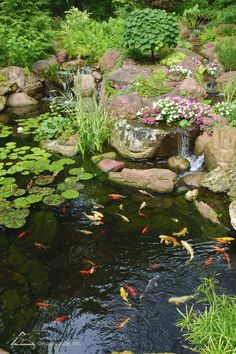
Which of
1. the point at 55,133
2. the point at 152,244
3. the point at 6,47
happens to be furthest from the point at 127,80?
the point at 152,244

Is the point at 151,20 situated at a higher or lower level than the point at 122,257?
higher

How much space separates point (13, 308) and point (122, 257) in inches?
58.7

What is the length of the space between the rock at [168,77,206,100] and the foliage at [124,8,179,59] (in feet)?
4.60

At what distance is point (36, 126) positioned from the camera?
30.0ft

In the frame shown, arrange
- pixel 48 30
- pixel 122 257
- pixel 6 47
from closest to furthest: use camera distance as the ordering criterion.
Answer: pixel 122 257 → pixel 6 47 → pixel 48 30

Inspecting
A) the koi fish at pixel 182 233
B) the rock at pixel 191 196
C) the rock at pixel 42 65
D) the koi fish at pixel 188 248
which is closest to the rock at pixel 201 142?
the rock at pixel 191 196

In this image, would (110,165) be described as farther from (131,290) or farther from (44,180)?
(131,290)

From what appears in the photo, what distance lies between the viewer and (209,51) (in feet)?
37.1

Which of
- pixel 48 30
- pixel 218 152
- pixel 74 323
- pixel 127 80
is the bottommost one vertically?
pixel 74 323

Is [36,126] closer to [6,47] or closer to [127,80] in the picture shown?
[127,80]

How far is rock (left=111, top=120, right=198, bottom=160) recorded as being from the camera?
717cm

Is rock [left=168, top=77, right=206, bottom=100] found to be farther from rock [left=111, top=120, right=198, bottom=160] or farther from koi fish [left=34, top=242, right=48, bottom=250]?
koi fish [left=34, top=242, right=48, bottom=250]

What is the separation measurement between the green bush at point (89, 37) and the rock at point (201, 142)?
227 inches

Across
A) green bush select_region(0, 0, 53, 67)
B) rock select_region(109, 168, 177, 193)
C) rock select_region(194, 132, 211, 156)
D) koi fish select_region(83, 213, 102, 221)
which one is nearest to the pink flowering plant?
rock select_region(194, 132, 211, 156)
